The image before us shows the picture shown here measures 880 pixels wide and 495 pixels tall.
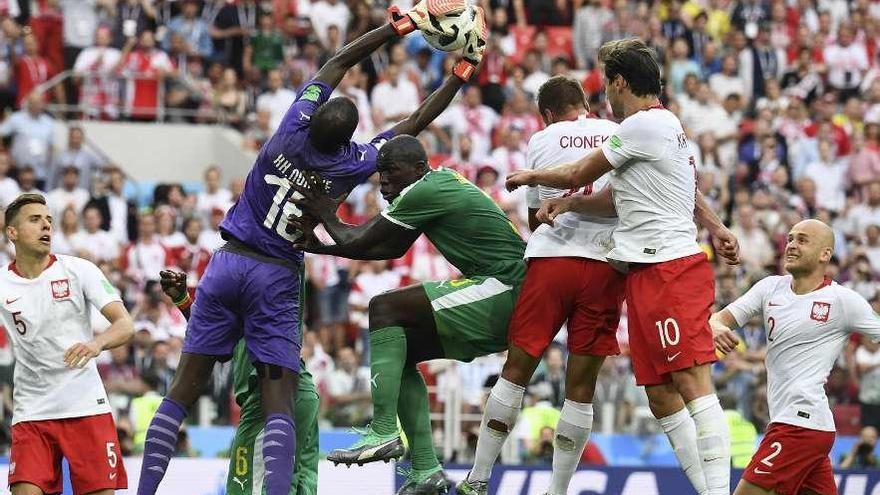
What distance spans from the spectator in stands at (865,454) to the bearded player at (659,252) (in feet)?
23.2

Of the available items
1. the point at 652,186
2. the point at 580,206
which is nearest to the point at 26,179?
the point at 580,206

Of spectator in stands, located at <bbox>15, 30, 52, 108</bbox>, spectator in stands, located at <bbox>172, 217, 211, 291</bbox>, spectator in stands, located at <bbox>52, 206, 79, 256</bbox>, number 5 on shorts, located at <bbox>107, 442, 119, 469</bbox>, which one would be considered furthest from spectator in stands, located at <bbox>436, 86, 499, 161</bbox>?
number 5 on shorts, located at <bbox>107, 442, 119, 469</bbox>

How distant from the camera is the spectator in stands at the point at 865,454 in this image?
16719 millimetres

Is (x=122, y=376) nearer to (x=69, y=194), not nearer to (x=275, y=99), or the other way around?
(x=69, y=194)

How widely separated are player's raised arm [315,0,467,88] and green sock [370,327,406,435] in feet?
5.27

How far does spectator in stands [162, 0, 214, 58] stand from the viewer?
77.7 ft

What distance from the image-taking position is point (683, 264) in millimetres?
9914

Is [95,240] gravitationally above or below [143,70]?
below

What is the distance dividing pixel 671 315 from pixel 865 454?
770 cm

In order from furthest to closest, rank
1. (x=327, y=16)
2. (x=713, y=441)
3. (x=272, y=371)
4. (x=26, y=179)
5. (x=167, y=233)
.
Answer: (x=327, y=16) → (x=26, y=179) → (x=167, y=233) → (x=272, y=371) → (x=713, y=441)

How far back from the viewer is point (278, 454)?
33.3 feet

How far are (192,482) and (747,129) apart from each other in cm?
1285

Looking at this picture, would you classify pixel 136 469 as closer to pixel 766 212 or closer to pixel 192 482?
pixel 192 482

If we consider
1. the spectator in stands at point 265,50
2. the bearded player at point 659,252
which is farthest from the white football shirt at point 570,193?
the spectator in stands at point 265,50
